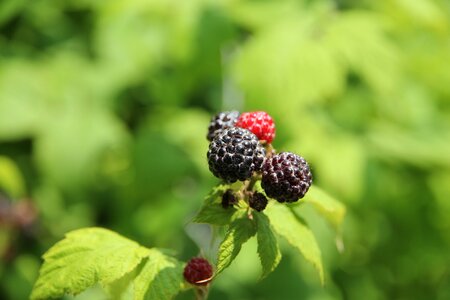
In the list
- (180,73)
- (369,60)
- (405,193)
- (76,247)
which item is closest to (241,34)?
(180,73)

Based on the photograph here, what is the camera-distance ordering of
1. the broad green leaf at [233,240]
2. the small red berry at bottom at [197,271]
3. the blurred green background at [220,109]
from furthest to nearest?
the blurred green background at [220,109]
the small red berry at bottom at [197,271]
the broad green leaf at [233,240]

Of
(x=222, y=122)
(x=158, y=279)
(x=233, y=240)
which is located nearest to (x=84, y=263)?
(x=158, y=279)

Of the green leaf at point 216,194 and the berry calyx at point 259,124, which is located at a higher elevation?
the berry calyx at point 259,124

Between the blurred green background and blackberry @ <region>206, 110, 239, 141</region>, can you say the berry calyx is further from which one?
the blurred green background

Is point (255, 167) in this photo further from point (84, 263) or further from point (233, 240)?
point (84, 263)

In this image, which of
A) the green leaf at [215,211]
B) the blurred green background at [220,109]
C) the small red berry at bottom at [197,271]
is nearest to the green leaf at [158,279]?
the small red berry at bottom at [197,271]

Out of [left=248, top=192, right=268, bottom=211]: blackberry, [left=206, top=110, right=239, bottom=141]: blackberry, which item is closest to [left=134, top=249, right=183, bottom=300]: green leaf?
[left=248, top=192, right=268, bottom=211]: blackberry

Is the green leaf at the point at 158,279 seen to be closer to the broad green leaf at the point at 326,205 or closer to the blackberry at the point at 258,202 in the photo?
the blackberry at the point at 258,202

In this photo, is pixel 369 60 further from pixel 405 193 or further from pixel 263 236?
A: pixel 263 236
